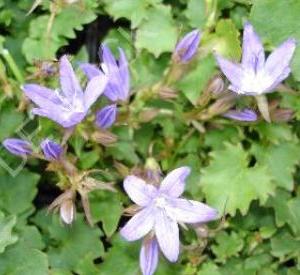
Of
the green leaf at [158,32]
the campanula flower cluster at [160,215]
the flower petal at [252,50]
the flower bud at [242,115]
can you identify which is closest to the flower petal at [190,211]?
the campanula flower cluster at [160,215]

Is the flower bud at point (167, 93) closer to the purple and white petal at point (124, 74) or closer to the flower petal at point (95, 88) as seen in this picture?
the purple and white petal at point (124, 74)

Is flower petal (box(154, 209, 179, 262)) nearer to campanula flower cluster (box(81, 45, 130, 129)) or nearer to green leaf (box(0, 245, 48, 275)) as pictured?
campanula flower cluster (box(81, 45, 130, 129))

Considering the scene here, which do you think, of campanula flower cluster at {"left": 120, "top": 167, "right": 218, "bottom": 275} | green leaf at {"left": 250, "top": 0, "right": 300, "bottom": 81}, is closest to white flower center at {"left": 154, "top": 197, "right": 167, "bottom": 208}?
campanula flower cluster at {"left": 120, "top": 167, "right": 218, "bottom": 275}

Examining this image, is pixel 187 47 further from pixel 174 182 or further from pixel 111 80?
pixel 174 182

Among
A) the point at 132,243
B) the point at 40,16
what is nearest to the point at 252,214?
the point at 132,243

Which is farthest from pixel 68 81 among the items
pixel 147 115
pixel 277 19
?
pixel 277 19
